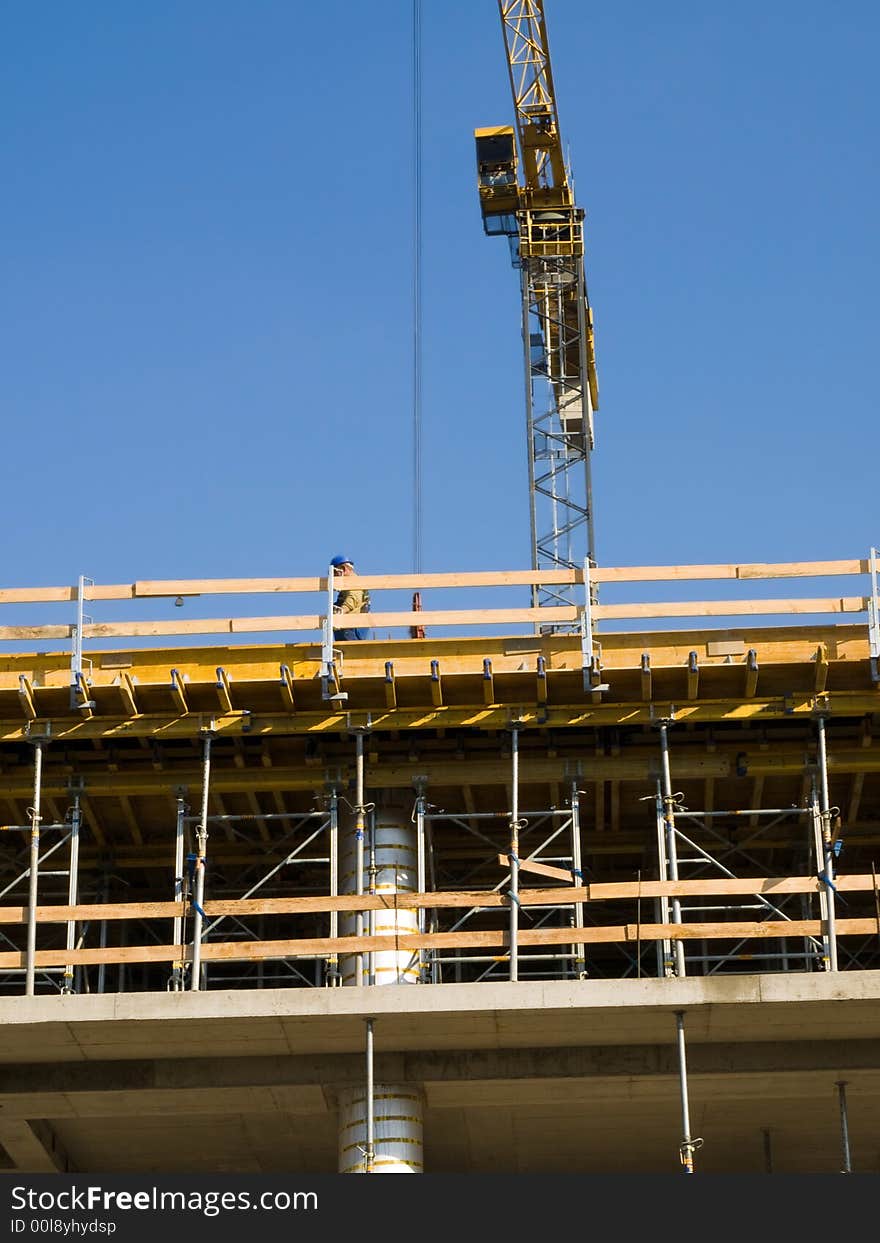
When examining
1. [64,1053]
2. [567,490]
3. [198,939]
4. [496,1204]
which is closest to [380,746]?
[198,939]

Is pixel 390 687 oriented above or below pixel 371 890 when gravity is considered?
above

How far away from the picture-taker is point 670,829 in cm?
2727

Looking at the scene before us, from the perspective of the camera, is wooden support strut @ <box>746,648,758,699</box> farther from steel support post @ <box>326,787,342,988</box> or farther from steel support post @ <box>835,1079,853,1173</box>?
steel support post @ <box>326,787,342,988</box>

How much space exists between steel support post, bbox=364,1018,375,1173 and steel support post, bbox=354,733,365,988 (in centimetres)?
107

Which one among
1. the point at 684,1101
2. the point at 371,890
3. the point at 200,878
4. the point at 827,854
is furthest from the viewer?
the point at 371,890

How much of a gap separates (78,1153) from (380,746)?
23.9ft

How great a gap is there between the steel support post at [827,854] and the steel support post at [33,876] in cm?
966

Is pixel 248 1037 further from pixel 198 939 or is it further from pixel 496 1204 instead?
pixel 496 1204

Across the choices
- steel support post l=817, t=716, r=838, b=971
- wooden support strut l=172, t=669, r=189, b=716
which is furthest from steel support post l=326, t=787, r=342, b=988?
steel support post l=817, t=716, r=838, b=971

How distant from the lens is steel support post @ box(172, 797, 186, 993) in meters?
26.8

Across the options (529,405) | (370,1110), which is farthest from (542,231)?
(370,1110)

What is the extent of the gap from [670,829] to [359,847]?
3.94 metres

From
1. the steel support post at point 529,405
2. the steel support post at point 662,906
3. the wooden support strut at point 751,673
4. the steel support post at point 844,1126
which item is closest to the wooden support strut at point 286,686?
the steel support post at point 662,906

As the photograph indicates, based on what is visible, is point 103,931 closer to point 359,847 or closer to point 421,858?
point 359,847
